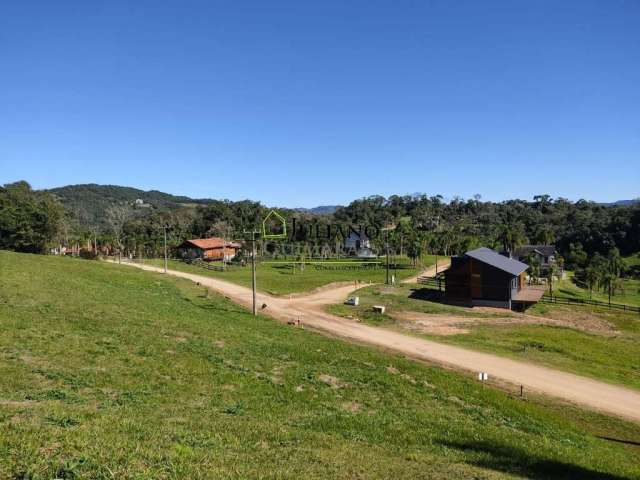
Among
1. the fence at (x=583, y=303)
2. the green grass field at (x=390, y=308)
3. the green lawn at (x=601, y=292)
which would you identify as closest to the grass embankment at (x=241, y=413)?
the green grass field at (x=390, y=308)

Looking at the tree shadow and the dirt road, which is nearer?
the tree shadow

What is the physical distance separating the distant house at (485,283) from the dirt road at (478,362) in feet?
67.2

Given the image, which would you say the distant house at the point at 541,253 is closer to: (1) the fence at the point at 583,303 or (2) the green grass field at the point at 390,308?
(1) the fence at the point at 583,303

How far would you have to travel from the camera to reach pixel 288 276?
7438cm

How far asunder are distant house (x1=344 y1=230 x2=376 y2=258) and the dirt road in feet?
266

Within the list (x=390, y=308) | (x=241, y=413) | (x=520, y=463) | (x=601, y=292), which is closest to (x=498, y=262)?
(x=390, y=308)

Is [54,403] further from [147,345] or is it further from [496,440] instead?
[496,440]

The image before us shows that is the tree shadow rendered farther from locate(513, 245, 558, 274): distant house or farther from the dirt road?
locate(513, 245, 558, 274): distant house

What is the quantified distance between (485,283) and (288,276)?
32.6 meters

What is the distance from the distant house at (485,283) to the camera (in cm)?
5509

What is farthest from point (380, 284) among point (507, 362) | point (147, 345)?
point (147, 345)

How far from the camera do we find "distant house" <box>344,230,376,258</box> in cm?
12950

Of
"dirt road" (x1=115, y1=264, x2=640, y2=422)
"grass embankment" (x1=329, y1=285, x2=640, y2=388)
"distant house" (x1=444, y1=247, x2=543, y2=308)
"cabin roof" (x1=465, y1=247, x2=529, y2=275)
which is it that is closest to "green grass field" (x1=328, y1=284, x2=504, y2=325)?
"grass embankment" (x1=329, y1=285, x2=640, y2=388)

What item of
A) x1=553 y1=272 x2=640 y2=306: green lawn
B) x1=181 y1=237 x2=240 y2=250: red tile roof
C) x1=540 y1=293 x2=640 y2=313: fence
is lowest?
x1=553 y1=272 x2=640 y2=306: green lawn
